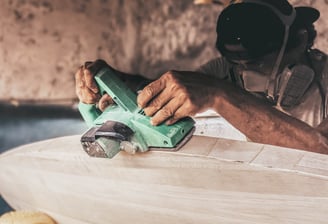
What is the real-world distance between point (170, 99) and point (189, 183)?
152 mm

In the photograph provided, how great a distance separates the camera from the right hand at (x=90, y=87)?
0.95 metres

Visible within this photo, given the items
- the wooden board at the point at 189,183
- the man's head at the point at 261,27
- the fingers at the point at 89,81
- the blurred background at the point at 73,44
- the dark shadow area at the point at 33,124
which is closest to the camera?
the wooden board at the point at 189,183

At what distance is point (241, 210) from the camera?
824 mm

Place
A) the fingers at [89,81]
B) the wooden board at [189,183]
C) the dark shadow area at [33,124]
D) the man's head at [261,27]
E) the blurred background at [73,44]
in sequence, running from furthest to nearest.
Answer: the blurred background at [73,44], the dark shadow area at [33,124], the man's head at [261,27], the fingers at [89,81], the wooden board at [189,183]

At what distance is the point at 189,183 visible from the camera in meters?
0.85

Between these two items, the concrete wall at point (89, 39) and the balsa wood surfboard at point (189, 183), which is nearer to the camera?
the balsa wood surfboard at point (189, 183)

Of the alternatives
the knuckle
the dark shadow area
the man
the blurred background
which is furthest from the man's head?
the knuckle

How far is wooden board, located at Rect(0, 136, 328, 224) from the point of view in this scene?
29.7 inches

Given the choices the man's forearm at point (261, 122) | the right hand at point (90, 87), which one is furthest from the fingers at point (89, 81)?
the man's forearm at point (261, 122)

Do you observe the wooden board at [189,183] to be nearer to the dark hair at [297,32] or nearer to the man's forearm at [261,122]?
the man's forearm at [261,122]

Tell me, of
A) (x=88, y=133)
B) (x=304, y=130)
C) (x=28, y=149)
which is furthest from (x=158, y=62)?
(x=88, y=133)

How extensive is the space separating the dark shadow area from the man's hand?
3.37 ft

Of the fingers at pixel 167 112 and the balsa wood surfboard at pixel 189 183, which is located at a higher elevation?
the fingers at pixel 167 112

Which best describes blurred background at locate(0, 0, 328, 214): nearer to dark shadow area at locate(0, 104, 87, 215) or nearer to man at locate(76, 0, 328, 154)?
dark shadow area at locate(0, 104, 87, 215)
